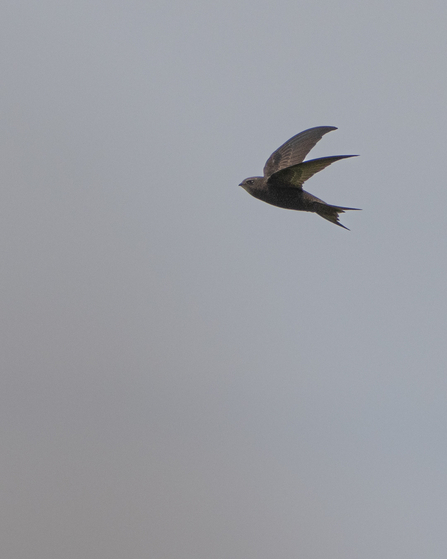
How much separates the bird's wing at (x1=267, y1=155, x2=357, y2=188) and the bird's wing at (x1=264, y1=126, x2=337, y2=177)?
3.45ft

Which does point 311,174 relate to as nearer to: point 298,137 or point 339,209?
point 339,209

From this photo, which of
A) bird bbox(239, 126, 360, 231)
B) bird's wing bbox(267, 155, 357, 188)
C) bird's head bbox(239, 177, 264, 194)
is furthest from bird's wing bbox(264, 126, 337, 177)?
bird's wing bbox(267, 155, 357, 188)

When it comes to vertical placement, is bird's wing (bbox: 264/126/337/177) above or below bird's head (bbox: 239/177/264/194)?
above

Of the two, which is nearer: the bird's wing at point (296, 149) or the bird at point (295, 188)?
the bird at point (295, 188)

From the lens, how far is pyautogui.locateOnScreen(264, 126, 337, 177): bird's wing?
10.5 metres

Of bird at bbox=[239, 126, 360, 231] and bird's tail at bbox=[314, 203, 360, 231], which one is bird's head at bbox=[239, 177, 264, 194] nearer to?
bird at bbox=[239, 126, 360, 231]

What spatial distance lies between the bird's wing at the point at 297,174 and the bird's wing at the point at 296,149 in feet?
3.45

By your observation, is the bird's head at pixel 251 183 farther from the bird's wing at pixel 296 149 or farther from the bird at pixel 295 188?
the bird's wing at pixel 296 149

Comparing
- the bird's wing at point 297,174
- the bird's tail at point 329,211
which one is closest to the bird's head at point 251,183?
the bird's wing at point 297,174

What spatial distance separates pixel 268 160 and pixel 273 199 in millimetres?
1605

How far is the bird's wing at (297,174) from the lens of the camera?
8.73 m

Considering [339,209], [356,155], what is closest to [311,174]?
[339,209]

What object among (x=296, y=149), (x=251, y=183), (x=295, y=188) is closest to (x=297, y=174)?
(x=295, y=188)

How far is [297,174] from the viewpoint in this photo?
30.1 ft
